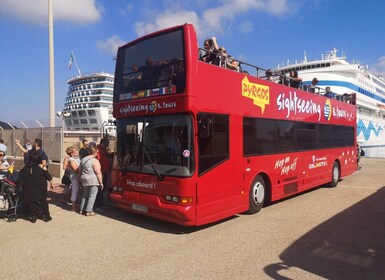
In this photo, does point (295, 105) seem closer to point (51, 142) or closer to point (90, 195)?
point (90, 195)

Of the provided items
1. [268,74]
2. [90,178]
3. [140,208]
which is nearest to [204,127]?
[140,208]

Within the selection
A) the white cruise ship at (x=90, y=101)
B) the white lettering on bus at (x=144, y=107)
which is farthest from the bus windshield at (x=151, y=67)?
the white cruise ship at (x=90, y=101)

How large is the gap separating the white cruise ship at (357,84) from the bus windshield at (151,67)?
A: 2841 cm

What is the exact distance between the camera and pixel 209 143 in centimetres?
634

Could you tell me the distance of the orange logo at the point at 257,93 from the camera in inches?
294

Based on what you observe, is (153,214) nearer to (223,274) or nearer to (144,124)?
(144,124)

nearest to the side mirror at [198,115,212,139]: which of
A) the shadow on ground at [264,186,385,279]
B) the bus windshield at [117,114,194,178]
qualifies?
the bus windshield at [117,114,194,178]

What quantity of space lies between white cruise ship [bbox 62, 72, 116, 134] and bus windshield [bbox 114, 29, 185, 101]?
2224 inches

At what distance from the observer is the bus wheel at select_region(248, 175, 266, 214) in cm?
755

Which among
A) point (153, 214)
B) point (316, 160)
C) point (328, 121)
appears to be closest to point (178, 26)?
point (153, 214)

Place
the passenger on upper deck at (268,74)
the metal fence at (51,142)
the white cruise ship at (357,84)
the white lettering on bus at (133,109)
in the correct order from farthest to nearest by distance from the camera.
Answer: the white cruise ship at (357,84) → the metal fence at (51,142) → the passenger on upper deck at (268,74) → the white lettering on bus at (133,109)

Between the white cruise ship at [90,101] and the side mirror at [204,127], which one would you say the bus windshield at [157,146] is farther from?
the white cruise ship at [90,101]

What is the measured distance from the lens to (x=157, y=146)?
252 inches

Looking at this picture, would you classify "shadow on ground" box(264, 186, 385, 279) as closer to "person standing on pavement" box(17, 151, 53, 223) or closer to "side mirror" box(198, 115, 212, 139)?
"side mirror" box(198, 115, 212, 139)
